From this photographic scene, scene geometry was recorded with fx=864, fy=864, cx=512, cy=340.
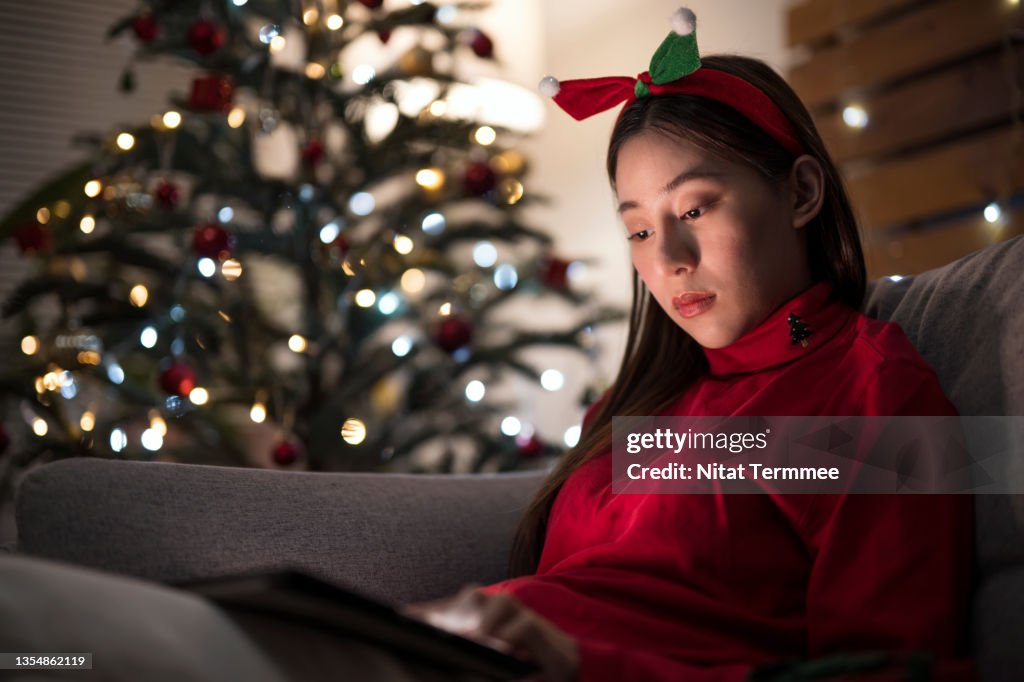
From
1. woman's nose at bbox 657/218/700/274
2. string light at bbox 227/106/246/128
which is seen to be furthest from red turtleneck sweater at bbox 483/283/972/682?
string light at bbox 227/106/246/128

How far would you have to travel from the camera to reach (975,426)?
84 cm

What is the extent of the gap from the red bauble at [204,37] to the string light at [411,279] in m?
0.64

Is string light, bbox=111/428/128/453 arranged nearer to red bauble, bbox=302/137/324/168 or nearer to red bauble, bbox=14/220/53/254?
red bauble, bbox=14/220/53/254

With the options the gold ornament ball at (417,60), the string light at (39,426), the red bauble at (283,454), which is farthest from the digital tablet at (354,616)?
the string light at (39,426)

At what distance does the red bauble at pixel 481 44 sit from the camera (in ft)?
6.45

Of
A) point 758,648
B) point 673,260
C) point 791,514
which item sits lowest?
point 758,648

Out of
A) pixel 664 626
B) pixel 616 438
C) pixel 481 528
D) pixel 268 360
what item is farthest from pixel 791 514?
pixel 268 360

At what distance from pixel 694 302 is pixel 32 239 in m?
1.53

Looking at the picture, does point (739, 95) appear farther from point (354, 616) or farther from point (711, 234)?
point (354, 616)

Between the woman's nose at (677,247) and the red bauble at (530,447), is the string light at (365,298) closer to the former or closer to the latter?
the red bauble at (530,447)

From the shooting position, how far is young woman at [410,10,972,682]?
0.70 meters

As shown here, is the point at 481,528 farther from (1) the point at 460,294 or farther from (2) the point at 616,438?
(1) the point at 460,294

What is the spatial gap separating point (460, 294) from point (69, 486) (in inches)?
53.9

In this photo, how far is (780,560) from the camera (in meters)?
0.81
